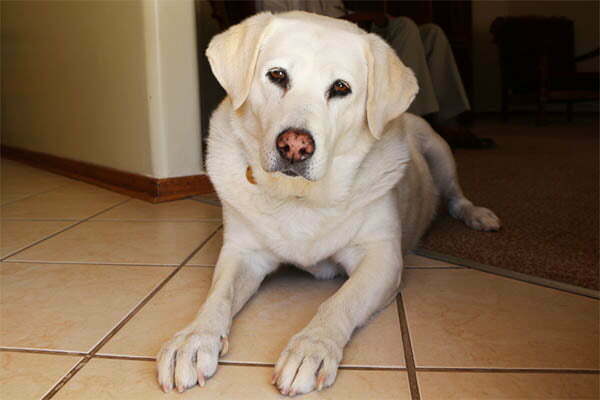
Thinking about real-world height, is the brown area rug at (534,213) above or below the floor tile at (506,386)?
below

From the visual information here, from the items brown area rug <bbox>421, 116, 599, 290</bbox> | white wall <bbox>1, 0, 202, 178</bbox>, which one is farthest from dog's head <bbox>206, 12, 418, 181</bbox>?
white wall <bbox>1, 0, 202, 178</bbox>

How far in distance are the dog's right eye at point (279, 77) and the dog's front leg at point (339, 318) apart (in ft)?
1.48

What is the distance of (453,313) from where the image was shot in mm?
1244

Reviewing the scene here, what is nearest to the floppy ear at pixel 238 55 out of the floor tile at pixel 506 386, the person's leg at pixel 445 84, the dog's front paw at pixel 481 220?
the floor tile at pixel 506 386

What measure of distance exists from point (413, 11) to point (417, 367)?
231 inches

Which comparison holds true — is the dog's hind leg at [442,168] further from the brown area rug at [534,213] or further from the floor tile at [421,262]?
the floor tile at [421,262]

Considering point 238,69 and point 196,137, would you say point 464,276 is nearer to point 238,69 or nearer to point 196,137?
point 238,69

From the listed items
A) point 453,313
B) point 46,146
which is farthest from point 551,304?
point 46,146

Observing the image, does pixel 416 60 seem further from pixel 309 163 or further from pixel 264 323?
pixel 264 323

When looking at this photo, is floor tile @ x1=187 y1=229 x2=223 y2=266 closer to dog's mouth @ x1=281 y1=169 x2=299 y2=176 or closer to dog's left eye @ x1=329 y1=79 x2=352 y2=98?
dog's mouth @ x1=281 y1=169 x2=299 y2=176

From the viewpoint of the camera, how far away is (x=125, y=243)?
185 cm

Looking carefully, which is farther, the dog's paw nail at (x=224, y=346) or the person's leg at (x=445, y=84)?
the person's leg at (x=445, y=84)

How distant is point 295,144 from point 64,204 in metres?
1.77

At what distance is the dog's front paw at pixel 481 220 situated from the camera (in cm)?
191
